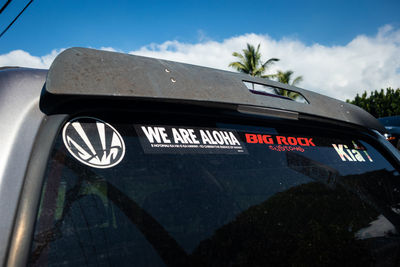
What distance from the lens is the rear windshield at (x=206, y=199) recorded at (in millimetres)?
874

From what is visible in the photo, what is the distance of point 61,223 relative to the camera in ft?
2.74

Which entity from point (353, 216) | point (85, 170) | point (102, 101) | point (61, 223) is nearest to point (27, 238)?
point (61, 223)

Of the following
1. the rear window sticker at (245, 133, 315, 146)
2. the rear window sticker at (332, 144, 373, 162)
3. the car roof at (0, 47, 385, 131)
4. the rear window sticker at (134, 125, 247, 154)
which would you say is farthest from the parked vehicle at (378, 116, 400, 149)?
the rear window sticker at (134, 125, 247, 154)

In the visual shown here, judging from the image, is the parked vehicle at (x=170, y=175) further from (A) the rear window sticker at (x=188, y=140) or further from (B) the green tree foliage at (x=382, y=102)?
(B) the green tree foliage at (x=382, y=102)

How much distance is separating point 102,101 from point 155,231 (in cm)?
41

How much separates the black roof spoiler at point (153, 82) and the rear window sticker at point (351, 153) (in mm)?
148

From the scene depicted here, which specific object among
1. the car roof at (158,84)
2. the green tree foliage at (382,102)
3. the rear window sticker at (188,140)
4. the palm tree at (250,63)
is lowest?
the rear window sticker at (188,140)

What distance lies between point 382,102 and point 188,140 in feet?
131

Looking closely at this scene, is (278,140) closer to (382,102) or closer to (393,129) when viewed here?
(393,129)

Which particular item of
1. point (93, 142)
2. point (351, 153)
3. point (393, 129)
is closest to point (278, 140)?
point (351, 153)

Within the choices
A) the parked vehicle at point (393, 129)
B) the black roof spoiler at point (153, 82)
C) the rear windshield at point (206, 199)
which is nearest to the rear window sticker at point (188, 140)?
the rear windshield at point (206, 199)

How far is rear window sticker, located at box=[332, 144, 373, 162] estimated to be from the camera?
5.09ft

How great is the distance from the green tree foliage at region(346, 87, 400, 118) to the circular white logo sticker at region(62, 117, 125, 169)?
37.5 m

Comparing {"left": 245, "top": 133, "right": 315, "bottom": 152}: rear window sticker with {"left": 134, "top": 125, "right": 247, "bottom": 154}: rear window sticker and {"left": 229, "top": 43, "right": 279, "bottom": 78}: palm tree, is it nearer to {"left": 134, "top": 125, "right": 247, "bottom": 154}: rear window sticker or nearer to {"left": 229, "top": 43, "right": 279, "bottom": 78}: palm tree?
{"left": 134, "top": 125, "right": 247, "bottom": 154}: rear window sticker
